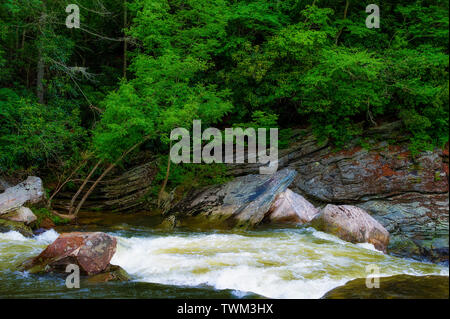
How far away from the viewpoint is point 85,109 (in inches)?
628

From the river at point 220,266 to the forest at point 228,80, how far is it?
3.78m

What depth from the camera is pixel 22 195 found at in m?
10.9

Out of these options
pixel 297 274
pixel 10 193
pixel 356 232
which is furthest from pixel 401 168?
pixel 10 193

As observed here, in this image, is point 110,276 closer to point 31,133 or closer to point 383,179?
point 31,133

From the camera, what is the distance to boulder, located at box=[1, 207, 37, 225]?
32.7 feet

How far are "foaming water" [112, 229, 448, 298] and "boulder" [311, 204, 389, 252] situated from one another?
1.09 ft

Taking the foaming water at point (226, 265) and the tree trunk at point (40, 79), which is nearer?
the foaming water at point (226, 265)

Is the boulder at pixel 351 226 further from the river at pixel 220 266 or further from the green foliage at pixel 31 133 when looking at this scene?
the green foliage at pixel 31 133

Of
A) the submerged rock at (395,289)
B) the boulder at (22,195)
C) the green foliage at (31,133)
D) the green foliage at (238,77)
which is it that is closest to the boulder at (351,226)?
the submerged rock at (395,289)

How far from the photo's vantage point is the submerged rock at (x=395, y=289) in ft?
15.6

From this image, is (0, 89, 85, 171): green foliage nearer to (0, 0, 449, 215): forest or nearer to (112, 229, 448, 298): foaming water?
(0, 0, 449, 215): forest

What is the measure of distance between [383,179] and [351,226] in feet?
11.1

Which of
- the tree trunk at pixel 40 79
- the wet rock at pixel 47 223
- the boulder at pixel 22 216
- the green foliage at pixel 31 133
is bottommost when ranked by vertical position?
the wet rock at pixel 47 223

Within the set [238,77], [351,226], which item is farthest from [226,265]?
[238,77]
